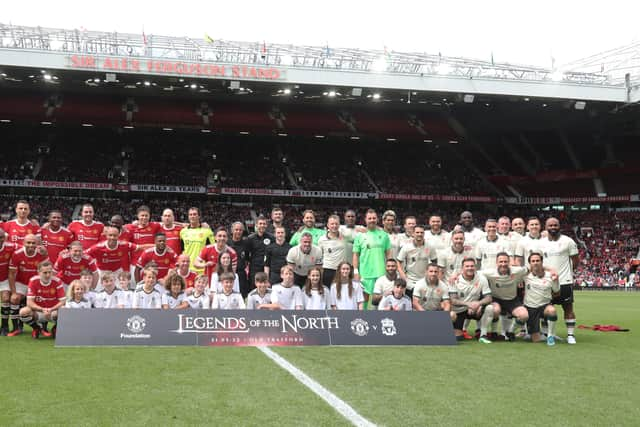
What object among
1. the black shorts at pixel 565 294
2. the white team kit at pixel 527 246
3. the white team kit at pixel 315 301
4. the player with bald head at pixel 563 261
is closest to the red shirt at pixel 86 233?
the white team kit at pixel 315 301

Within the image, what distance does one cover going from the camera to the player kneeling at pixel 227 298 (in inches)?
364

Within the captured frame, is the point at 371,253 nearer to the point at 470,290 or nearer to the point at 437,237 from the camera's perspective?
the point at 437,237

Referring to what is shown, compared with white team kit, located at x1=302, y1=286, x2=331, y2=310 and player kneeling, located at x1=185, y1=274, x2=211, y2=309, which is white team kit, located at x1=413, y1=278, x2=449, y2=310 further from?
player kneeling, located at x1=185, y1=274, x2=211, y2=309

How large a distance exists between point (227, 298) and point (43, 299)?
8.92 feet

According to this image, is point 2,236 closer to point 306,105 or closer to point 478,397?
point 478,397

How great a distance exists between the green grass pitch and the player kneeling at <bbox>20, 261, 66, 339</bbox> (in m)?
0.41

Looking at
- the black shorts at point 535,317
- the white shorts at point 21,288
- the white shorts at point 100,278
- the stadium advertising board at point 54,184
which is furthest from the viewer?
the stadium advertising board at point 54,184

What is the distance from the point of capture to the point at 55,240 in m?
10.4

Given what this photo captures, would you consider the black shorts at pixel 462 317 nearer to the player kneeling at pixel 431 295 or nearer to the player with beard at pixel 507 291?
the player kneeling at pixel 431 295

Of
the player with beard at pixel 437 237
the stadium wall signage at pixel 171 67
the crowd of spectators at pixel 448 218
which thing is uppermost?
the stadium wall signage at pixel 171 67

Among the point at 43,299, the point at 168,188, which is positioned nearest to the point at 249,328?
the point at 43,299

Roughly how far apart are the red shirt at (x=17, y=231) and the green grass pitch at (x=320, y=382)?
1953 mm

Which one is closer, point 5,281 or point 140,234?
point 5,281

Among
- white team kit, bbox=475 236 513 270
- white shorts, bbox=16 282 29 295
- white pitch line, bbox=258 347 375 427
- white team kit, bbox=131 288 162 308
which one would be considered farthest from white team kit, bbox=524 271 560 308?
white shorts, bbox=16 282 29 295
